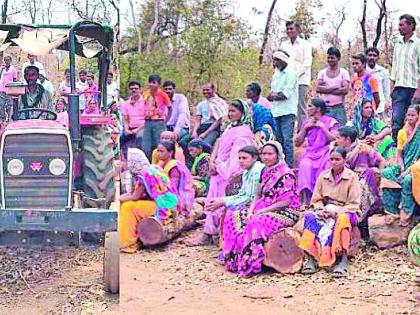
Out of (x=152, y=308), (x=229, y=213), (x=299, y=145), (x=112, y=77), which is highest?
(x=112, y=77)

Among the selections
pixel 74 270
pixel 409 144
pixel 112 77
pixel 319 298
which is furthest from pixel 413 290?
pixel 112 77

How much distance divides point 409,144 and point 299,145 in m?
0.95

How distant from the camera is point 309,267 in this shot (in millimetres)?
4598

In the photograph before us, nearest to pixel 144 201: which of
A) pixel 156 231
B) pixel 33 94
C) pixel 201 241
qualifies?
pixel 156 231

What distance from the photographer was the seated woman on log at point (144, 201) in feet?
16.9

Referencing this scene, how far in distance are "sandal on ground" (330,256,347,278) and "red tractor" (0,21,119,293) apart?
1330mm

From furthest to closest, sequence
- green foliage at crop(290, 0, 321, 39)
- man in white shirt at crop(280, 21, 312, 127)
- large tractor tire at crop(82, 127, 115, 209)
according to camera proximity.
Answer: green foliage at crop(290, 0, 321, 39)
man in white shirt at crop(280, 21, 312, 127)
large tractor tire at crop(82, 127, 115, 209)

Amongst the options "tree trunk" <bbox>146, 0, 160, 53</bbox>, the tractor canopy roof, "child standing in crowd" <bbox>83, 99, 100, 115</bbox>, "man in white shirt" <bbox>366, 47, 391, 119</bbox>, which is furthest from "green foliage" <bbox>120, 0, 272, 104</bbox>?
"man in white shirt" <bbox>366, 47, 391, 119</bbox>

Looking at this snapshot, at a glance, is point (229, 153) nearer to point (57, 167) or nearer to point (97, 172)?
point (97, 172)

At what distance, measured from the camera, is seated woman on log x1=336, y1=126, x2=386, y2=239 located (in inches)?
204

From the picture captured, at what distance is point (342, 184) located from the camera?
4832mm

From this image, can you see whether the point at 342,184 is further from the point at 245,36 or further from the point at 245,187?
the point at 245,36

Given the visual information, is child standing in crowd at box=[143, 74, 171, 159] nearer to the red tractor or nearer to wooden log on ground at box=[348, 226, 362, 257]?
the red tractor

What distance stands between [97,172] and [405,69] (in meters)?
2.52
